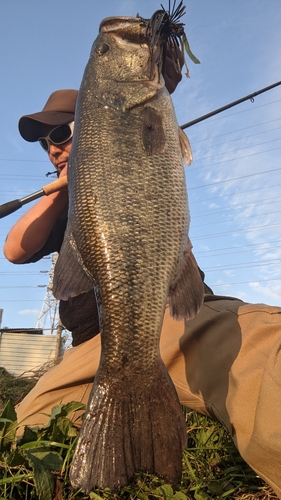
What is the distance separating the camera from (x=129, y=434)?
1814mm

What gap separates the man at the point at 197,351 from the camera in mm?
1924

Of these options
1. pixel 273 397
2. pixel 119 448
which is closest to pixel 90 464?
pixel 119 448

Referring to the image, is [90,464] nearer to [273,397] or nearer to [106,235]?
[273,397]

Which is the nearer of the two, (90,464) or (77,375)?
(90,464)

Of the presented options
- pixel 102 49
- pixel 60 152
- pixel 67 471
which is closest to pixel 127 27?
pixel 102 49

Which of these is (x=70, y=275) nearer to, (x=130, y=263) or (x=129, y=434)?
(x=130, y=263)

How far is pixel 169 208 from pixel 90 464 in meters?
1.31

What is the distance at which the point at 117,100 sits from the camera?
2.55 metres

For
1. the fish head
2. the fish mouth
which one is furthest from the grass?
the fish mouth

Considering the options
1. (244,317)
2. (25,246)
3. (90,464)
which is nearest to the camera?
(90,464)

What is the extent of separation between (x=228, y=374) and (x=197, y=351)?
0.36 m

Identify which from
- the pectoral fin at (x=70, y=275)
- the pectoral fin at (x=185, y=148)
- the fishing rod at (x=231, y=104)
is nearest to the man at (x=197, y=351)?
the pectoral fin at (x=70, y=275)

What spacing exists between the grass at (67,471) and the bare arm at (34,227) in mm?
1563

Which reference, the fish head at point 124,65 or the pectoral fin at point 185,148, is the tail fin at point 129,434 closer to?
the pectoral fin at point 185,148
